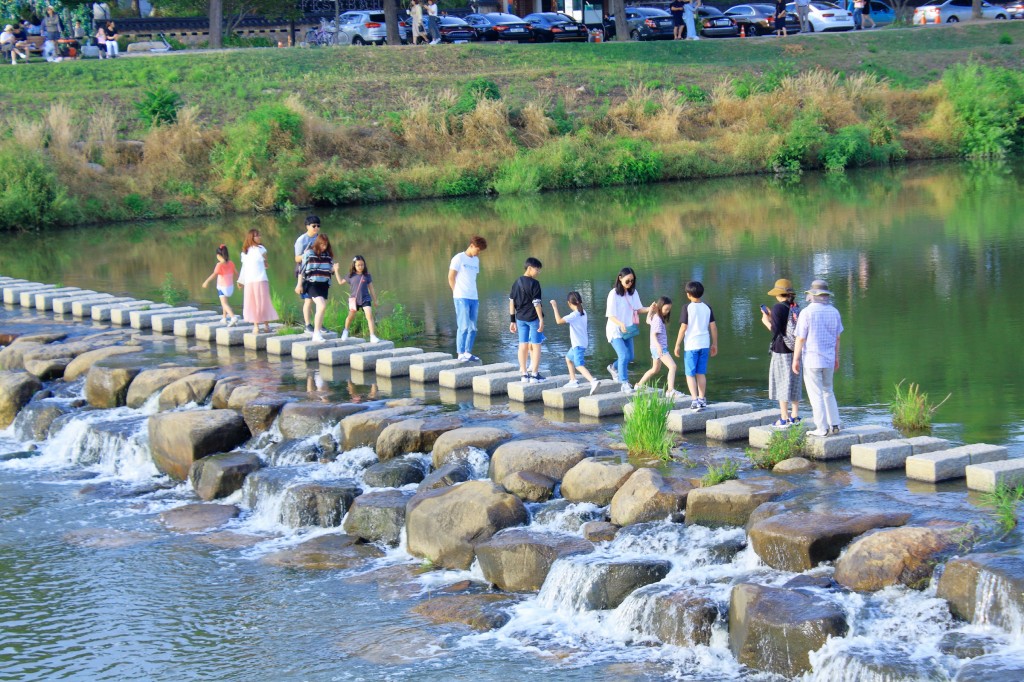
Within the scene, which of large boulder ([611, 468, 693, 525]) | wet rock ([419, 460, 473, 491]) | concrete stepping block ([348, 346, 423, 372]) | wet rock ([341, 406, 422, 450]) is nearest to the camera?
large boulder ([611, 468, 693, 525])

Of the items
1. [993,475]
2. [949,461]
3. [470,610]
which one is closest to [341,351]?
[470,610]

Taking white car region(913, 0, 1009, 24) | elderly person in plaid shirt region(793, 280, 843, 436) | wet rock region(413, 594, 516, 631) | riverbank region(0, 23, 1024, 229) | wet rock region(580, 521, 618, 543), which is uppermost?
white car region(913, 0, 1009, 24)

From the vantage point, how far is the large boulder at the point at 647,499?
1243 cm

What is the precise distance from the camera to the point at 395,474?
14.7 metres

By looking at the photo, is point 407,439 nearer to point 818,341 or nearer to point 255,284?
point 818,341

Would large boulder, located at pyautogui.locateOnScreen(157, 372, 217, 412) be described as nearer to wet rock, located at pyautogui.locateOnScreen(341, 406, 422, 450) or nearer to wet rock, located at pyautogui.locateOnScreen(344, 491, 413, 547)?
wet rock, located at pyautogui.locateOnScreen(341, 406, 422, 450)

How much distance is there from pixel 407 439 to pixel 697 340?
3.34m

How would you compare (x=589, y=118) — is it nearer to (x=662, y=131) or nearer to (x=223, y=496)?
(x=662, y=131)

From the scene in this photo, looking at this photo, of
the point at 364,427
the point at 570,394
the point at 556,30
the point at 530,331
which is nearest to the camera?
the point at 364,427

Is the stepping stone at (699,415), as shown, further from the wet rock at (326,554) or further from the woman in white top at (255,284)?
the woman in white top at (255,284)

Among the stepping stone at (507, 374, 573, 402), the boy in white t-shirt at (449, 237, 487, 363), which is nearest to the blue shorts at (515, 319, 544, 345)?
the stepping stone at (507, 374, 573, 402)

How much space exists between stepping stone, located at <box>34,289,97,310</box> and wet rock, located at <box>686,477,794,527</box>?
16.4 meters

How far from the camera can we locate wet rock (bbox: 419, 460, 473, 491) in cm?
1398

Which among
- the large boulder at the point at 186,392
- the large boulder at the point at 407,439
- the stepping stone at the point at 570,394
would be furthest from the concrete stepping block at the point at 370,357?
the large boulder at the point at 407,439
